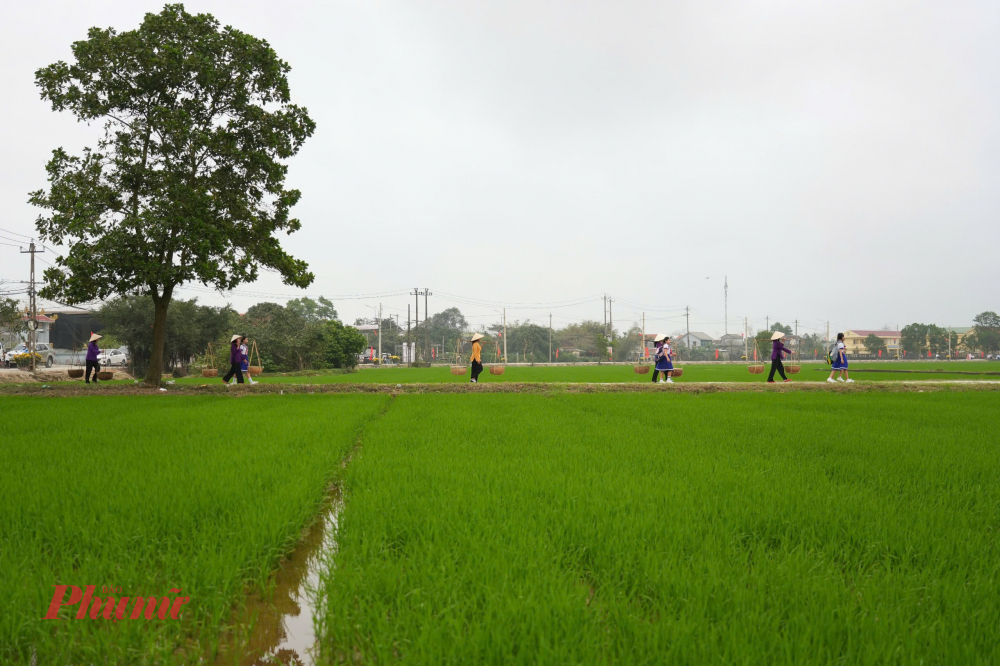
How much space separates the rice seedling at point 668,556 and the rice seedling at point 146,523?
0.46 metres

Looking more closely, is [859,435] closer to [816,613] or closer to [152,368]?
[816,613]

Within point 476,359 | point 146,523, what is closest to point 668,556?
point 146,523

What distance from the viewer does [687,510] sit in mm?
3312

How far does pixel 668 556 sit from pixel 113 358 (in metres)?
44.9

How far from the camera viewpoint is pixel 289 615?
7.56 ft

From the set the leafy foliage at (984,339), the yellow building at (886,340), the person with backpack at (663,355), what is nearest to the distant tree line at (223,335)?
the person with backpack at (663,355)

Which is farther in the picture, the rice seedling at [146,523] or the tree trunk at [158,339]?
the tree trunk at [158,339]

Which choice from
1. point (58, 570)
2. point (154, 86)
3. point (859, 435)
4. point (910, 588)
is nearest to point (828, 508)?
point (910, 588)

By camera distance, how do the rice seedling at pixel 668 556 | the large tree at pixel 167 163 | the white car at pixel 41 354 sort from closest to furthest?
the rice seedling at pixel 668 556 < the large tree at pixel 167 163 < the white car at pixel 41 354

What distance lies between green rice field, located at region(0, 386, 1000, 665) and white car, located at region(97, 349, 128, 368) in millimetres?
34948

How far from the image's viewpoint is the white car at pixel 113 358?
3372 cm

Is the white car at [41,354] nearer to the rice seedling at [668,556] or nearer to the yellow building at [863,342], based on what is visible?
the rice seedling at [668,556]

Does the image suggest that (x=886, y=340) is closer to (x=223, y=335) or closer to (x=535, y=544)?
(x=223, y=335)

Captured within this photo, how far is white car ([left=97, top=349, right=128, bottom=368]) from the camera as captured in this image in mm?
33725
